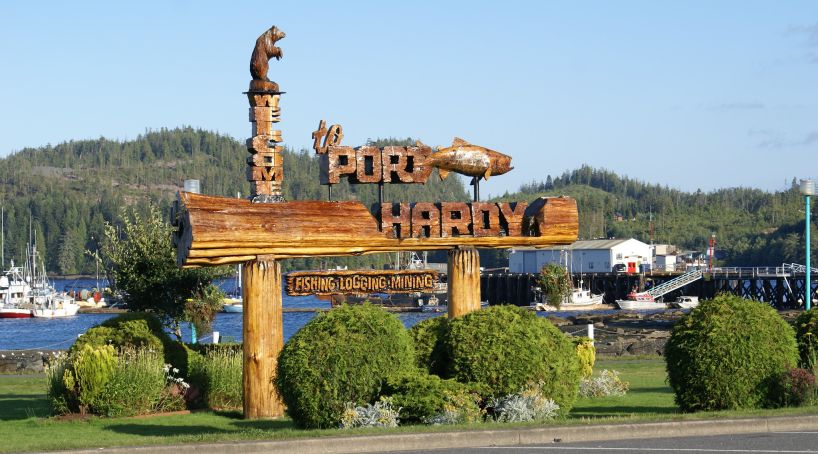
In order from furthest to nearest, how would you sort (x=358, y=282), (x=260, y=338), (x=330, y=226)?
(x=358, y=282) < (x=330, y=226) < (x=260, y=338)

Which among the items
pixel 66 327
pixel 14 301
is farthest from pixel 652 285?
pixel 14 301

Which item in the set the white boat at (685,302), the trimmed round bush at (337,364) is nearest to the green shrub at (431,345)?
the trimmed round bush at (337,364)

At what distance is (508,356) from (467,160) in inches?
267

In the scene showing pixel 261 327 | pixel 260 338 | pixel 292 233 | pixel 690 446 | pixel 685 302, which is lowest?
pixel 685 302

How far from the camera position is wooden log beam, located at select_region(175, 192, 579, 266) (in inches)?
862

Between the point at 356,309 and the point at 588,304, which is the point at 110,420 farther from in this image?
the point at 588,304

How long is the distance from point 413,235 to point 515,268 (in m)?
118

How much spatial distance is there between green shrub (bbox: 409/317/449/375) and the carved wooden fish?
3841mm

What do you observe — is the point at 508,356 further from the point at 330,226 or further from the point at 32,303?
the point at 32,303

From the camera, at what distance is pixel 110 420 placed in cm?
2177

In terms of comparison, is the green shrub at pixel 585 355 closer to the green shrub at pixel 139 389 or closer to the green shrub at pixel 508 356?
the green shrub at pixel 508 356

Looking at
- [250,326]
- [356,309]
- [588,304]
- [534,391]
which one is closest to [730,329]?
[534,391]

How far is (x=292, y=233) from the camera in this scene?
22.6m

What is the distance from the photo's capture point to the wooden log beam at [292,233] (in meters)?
21.9
